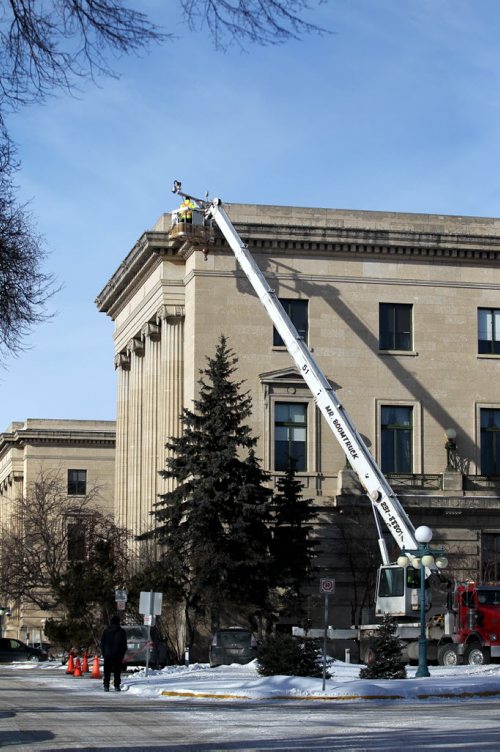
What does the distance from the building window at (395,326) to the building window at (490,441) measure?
4.48 meters

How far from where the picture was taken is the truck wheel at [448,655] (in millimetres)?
44625

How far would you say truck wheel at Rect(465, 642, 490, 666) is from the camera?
43.9 m

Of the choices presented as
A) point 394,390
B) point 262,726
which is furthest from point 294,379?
point 262,726

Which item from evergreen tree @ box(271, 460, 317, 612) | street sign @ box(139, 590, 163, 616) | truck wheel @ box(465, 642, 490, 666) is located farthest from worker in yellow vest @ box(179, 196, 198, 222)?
truck wheel @ box(465, 642, 490, 666)

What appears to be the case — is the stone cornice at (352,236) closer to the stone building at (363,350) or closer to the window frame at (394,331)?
the stone building at (363,350)

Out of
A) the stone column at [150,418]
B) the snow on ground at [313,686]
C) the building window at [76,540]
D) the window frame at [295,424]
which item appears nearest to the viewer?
the snow on ground at [313,686]

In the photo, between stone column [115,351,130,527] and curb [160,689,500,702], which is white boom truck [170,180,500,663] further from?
stone column [115,351,130,527]

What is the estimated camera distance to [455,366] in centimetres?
6469

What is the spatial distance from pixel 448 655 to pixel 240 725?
23517 millimetres

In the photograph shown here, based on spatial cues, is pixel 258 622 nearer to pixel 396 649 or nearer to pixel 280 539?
pixel 280 539

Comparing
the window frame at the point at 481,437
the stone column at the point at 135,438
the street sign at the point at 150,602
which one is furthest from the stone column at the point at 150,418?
the street sign at the point at 150,602

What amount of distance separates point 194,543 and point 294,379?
11.0m

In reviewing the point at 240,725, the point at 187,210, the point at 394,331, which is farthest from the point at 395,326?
the point at 240,725

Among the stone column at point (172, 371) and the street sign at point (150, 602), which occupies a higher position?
the stone column at point (172, 371)
